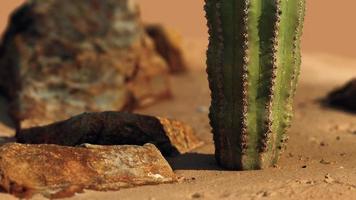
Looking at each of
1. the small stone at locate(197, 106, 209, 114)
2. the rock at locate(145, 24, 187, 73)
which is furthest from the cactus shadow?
the rock at locate(145, 24, 187, 73)

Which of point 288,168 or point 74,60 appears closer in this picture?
point 288,168

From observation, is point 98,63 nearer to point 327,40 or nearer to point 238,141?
point 238,141

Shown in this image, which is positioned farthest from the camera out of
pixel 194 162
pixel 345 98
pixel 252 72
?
pixel 345 98

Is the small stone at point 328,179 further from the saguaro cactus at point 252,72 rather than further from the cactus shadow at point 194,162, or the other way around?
the cactus shadow at point 194,162

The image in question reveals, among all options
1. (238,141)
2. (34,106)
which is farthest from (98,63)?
(238,141)

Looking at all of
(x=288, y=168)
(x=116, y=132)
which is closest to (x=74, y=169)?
(x=116, y=132)

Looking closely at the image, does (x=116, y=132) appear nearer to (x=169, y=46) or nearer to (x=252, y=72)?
(x=252, y=72)
